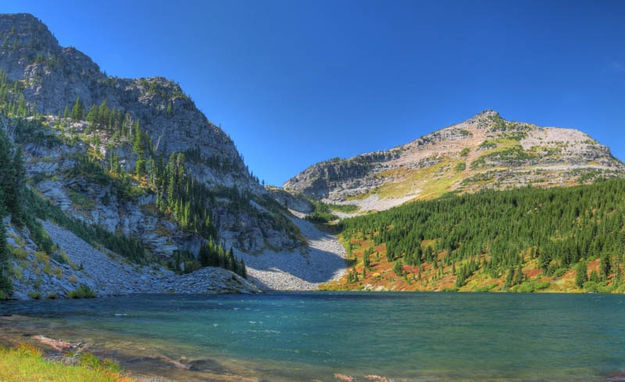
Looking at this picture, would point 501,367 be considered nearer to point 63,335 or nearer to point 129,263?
point 63,335

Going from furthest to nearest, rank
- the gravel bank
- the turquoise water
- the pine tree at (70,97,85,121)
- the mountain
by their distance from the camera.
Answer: the pine tree at (70,97,85,121) < the gravel bank < the mountain < the turquoise water

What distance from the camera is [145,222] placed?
115188mm

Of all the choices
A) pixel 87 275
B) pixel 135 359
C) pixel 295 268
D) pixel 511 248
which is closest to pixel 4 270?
pixel 87 275

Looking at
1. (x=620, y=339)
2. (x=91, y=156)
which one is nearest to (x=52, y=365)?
(x=620, y=339)

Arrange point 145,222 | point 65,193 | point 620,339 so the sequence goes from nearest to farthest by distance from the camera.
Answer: point 620,339
point 65,193
point 145,222

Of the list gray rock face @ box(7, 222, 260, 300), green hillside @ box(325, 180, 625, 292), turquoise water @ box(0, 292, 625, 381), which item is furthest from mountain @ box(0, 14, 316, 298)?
green hillside @ box(325, 180, 625, 292)

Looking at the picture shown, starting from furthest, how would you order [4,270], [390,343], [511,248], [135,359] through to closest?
[511,248] → [4,270] → [390,343] → [135,359]

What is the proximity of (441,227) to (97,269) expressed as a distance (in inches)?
6247

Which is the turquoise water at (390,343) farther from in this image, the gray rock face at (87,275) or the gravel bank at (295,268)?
the gravel bank at (295,268)

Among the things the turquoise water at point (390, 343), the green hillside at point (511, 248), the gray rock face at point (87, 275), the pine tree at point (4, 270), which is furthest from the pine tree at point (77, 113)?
the turquoise water at point (390, 343)

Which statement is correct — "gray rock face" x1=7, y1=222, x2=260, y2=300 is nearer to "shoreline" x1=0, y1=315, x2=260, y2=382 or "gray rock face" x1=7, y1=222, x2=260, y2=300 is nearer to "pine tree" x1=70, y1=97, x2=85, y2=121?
"shoreline" x1=0, y1=315, x2=260, y2=382

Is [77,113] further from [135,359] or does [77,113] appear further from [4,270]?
[135,359]

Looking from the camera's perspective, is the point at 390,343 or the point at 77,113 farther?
the point at 77,113

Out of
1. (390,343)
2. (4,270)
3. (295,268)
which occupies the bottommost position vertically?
(295,268)
